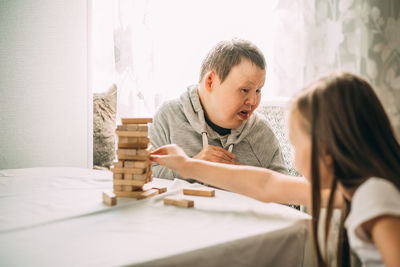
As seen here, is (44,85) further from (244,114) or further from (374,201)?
(374,201)

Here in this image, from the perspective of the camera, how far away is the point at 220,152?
1.27m

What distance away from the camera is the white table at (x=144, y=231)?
560 mm

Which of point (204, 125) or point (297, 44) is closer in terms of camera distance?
point (204, 125)

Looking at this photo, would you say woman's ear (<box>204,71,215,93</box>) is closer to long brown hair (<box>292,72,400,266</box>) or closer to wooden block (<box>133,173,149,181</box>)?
wooden block (<box>133,173,149,181</box>)

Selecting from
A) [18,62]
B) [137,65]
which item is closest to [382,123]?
[137,65]

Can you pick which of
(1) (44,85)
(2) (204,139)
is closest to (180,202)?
(2) (204,139)

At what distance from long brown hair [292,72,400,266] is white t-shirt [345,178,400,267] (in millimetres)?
46

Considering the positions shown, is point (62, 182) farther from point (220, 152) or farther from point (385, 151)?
point (385, 151)

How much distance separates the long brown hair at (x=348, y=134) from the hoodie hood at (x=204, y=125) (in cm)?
77

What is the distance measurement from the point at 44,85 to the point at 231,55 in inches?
48.6

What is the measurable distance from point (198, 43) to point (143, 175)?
152 centimetres

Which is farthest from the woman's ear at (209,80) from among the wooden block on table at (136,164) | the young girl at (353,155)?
the young girl at (353,155)

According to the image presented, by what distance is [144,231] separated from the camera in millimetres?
666

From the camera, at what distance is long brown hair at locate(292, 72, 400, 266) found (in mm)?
642
